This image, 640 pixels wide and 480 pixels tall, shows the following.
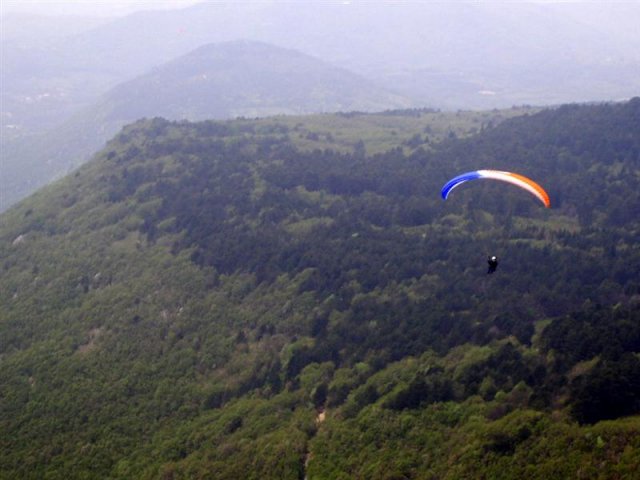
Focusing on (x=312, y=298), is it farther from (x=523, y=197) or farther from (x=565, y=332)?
(x=523, y=197)

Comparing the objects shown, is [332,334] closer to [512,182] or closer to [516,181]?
[512,182]

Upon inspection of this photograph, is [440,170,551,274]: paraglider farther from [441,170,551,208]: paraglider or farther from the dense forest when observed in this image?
the dense forest

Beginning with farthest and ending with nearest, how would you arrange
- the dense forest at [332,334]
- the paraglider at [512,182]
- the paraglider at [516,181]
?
the dense forest at [332,334]
the paraglider at [516,181]
the paraglider at [512,182]

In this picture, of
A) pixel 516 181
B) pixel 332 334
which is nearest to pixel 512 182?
pixel 516 181

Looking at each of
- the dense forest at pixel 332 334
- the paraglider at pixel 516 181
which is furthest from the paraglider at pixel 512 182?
the dense forest at pixel 332 334

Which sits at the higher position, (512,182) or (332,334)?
(512,182)

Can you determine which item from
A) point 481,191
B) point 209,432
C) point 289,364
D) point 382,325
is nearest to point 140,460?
point 209,432

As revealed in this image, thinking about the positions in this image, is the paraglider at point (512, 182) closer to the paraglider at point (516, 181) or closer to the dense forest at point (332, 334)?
the paraglider at point (516, 181)

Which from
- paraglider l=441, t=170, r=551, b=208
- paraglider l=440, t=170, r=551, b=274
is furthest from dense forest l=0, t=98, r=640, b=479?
paraglider l=441, t=170, r=551, b=208
